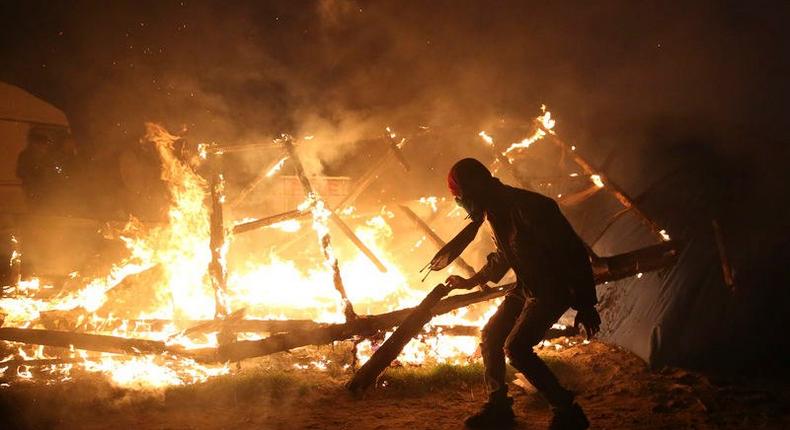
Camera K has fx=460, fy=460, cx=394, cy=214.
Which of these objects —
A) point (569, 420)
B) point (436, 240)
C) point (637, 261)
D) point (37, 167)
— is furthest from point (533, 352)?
point (37, 167)

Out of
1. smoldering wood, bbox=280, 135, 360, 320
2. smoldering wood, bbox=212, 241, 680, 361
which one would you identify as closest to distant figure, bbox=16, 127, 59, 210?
smoldering wood, bbox=280, 135, 360, 320

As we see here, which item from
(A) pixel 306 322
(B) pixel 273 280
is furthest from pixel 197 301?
Answer: (A) pixel 306 322

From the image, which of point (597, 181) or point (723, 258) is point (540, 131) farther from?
point (723, 258)

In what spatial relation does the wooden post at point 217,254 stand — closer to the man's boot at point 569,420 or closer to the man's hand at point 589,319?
the man's boot at point 569,420

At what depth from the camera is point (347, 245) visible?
11211 millimetres

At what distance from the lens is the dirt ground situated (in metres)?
4.11

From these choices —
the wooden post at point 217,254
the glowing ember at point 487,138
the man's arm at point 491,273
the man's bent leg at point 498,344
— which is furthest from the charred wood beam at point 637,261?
the wooden post at point 217,254

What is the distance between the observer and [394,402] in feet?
15.4

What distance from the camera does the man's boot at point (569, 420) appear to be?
3.51 metres

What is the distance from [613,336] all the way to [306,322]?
403cm

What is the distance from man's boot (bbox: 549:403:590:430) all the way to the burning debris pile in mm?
1662

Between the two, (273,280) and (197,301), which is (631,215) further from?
(197,301)

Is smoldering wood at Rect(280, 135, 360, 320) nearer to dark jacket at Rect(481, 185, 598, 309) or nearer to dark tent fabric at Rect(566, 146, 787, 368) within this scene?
dark jacket at Rect(481, 185, 598, 309)

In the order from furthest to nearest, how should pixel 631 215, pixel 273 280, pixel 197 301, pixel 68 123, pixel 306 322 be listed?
pixel 68 123 → pixel 273 280 → pixel 197 301 → pixel 631 215 → pixel 306 322
